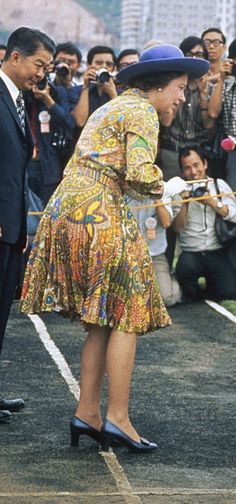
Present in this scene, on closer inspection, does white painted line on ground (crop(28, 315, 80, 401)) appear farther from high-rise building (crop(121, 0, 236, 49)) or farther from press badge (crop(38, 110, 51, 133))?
high-rise building (crop(121, 0, 236, 49))

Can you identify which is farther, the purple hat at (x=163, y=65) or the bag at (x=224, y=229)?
the bag at (x=224, y=229)

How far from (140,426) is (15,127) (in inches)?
63.9

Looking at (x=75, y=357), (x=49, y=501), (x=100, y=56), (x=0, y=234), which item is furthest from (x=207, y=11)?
(x=49, y=501)

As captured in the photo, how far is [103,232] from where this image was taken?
6066 mm

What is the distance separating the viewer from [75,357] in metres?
8.69

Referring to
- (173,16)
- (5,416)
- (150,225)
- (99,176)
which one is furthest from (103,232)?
(173,16)

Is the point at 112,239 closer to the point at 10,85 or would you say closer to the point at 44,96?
the point at 10,85

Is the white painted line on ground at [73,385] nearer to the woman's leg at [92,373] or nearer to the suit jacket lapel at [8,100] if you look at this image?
the woman's leg at [92,373]

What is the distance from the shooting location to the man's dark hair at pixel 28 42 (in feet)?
21.7

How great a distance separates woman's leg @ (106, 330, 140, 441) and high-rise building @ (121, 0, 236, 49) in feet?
30.3

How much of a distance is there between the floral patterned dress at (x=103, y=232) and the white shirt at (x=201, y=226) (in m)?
5.39

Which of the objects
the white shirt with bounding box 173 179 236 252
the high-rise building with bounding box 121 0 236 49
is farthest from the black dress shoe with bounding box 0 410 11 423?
the high-rise building with bounding box 121 0 236 49

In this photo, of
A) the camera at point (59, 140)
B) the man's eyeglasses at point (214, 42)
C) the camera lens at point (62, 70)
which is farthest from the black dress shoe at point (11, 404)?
the man's eyeglasses at point (214, 42)

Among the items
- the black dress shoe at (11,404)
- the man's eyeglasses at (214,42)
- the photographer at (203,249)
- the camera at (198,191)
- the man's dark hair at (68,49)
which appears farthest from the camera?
the man's dark hair at (68,49)
